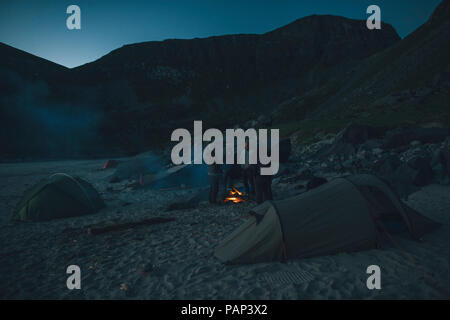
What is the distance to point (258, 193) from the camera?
27.7ft

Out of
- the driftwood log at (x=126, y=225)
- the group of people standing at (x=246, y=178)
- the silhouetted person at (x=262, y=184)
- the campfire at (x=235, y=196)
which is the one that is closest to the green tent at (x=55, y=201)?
the driftwood log at (x=126, y=225)

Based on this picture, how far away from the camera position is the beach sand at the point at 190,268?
→ 3793 mm

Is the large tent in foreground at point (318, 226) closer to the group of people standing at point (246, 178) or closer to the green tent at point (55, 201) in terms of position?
the group of people standing at point (246, 178)

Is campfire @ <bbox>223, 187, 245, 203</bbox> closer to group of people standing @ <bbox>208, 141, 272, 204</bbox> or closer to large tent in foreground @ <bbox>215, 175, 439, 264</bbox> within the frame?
group of people standing @ <bbox>208, 141, 272, 204</bbox>

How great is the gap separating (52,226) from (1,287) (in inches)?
148

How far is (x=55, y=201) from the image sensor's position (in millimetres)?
8852

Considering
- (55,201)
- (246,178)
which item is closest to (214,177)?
(246,178)

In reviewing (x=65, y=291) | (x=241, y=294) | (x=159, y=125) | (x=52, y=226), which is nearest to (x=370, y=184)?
(x=241, y=294)

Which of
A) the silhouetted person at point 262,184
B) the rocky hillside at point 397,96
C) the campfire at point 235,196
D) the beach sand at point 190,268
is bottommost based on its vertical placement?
the beach sand at point 190,268

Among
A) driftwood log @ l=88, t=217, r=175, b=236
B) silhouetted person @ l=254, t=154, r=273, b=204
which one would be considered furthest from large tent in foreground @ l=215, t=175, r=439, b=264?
driftwood log @ l=88, t=217, r=175, b=236

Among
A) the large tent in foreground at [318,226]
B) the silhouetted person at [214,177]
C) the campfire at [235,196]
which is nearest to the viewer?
the large tent in foreground at [318,226]

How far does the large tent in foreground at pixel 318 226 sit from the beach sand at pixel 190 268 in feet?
0.62

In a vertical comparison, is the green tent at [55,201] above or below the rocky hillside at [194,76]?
below
